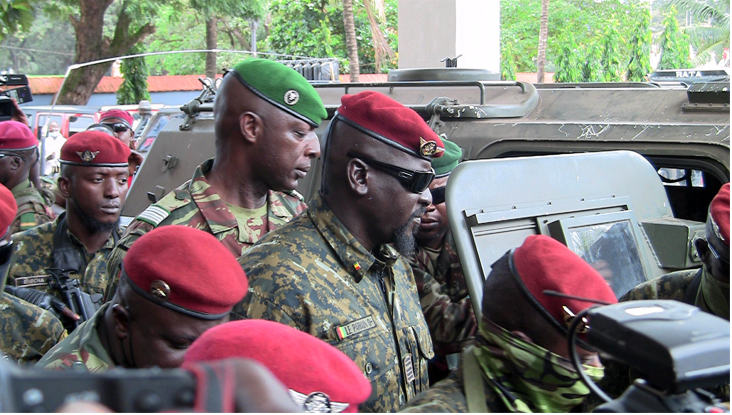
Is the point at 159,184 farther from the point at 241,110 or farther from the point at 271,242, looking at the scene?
the point at 271,242

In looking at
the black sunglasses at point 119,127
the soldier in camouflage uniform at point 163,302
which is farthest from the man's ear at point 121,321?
the black sunglasses at point 119,127

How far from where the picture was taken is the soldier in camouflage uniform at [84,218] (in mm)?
3623

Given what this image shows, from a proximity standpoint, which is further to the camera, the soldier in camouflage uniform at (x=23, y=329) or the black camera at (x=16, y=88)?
the black camera at (x=16, y=88)

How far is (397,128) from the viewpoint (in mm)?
2279

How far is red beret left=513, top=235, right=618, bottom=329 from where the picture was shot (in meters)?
1.77

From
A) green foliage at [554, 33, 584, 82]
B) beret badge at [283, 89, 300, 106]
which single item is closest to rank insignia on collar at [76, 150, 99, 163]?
beret badge at [283, 89, 300, 106]

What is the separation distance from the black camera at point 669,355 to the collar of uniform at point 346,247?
1.13 metres

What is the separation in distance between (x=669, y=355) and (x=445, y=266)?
2.25 m

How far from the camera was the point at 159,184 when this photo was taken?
17.6 ft

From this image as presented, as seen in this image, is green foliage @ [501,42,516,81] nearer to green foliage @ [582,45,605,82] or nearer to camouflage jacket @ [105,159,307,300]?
green foliage @ [582,45,605,82]

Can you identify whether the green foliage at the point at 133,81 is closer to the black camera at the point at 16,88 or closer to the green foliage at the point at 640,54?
the black camera at the point at 16,88

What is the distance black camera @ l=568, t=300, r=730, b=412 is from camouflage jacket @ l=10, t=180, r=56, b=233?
166 inches

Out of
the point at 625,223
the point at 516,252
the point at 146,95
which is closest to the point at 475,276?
the point at 516,252

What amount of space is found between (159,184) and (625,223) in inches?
135
